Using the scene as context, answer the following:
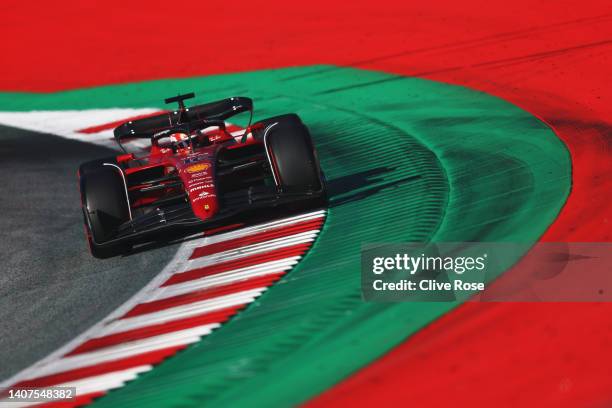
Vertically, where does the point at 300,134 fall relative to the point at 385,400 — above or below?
above

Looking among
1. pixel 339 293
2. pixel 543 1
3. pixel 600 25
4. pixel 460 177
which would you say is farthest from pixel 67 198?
pixel 543 1

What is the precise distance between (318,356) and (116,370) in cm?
163

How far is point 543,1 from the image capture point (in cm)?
2259

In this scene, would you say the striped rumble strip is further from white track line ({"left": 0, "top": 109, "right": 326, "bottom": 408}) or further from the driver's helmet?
the driver's helmet

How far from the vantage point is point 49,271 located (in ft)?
35.2

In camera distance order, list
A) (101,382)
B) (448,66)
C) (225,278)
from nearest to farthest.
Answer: (101,382)
(225,278)
(448,66)

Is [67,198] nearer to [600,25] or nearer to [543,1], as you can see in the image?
[600,25]

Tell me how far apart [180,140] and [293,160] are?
1.77 m

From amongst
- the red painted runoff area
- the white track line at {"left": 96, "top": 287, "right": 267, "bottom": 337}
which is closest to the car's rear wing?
the white track line at {"left": 96, "top": 287, "right": 267, "bottom": 337}

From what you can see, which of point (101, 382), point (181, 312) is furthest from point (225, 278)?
point (101, 382)

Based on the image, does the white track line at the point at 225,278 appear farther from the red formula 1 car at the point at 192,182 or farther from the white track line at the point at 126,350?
the white track line at the point at 126,350

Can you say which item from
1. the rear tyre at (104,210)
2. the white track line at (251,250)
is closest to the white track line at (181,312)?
the white track line at (251,250)

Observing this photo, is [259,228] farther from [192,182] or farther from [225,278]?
[225,278]

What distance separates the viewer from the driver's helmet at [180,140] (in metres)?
11.7
